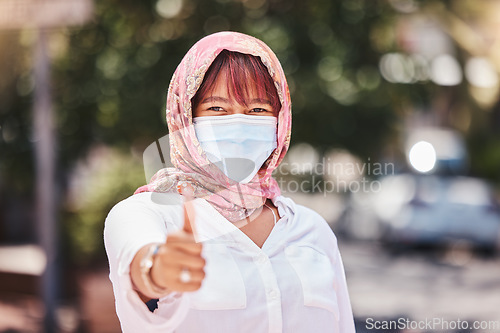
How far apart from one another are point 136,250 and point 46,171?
3.87 meters

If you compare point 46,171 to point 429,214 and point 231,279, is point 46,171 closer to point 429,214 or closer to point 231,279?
point 231,279

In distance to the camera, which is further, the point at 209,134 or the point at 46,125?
the point at 46,125

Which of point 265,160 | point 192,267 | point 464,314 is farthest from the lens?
point 464,314

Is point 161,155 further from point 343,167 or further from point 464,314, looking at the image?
point 464,314

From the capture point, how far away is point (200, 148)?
1.59m

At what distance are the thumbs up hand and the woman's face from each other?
52 centimetres

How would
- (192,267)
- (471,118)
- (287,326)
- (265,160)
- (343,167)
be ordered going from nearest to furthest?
(192,267) < (287,326) < (265,160) < (343,167) < (471,118)

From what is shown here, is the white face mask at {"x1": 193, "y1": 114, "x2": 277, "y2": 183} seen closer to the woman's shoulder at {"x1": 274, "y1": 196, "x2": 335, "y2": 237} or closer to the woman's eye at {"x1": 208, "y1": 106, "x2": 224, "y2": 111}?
the woman's eye at {"x1": 208, "y1": 106, "x2": 224, "y2": 111}

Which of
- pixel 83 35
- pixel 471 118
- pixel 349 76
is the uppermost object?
pixel 83 35

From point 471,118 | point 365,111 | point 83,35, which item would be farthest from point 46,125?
point 471,118

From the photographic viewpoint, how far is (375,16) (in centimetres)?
480

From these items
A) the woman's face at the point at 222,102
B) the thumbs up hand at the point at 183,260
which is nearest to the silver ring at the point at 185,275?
the thumbs up hand at the point at 183,260

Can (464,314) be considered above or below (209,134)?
below

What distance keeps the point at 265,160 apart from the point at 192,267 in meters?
0.69
